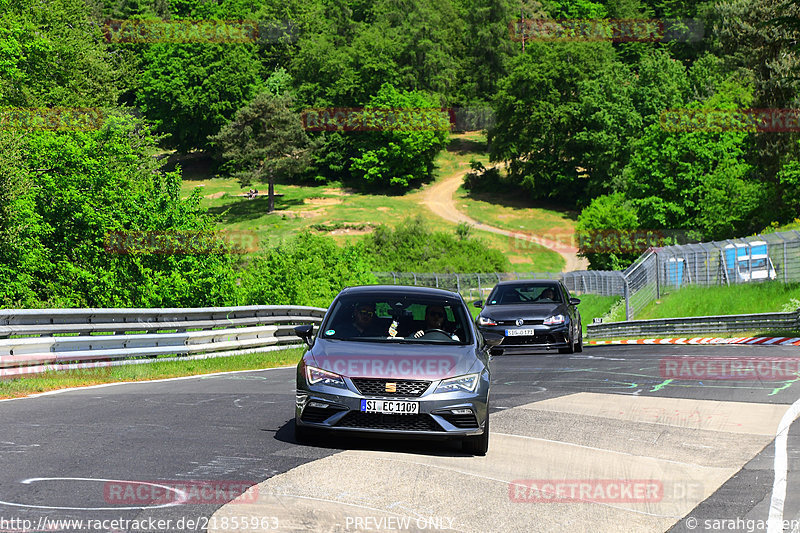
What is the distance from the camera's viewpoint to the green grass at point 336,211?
288 ft

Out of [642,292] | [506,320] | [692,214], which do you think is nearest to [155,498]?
[506,320]

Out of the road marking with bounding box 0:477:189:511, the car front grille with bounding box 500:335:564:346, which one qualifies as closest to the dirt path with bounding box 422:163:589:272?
the car front grille with bounding box 500:335:564:346

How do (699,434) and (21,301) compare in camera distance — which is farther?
(21,301)

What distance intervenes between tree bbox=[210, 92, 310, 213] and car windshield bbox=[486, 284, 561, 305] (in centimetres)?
8476

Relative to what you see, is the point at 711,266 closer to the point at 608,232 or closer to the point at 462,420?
the point at 462,420

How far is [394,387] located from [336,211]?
90.3m

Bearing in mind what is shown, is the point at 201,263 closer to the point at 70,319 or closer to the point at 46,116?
the point at 46,116

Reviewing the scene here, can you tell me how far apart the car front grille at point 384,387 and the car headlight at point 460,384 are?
0.18 meters

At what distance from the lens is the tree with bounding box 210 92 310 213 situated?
106m

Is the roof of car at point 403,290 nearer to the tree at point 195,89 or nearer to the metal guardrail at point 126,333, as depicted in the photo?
the metal guardrail at point 126,333

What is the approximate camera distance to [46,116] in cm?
4497

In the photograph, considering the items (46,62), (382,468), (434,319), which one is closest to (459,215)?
(46,62)

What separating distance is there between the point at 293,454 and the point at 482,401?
1739 mm

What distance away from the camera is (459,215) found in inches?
3883
